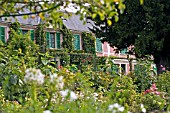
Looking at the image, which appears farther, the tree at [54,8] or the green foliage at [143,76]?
the green foliage at [143,76]

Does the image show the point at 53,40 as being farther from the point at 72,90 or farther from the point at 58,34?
the point at 72,90

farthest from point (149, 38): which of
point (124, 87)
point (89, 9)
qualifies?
point (89, 9)

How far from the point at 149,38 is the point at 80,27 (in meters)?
14.0

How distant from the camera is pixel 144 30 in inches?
802

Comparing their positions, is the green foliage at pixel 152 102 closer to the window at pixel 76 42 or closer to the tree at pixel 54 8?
the tree at pixel 54 8

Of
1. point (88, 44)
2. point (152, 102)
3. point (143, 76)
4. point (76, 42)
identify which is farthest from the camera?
point (88, 44)

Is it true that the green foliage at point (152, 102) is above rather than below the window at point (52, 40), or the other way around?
below

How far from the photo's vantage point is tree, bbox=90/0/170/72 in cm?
1964

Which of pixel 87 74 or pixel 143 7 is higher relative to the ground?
pixel 143 7

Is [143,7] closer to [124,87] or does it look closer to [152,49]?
[152,49]

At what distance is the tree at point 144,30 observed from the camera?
19641mm

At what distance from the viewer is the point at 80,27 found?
3291cm

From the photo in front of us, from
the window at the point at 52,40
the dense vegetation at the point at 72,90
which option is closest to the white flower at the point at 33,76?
the dense vegetation at the point at 72,90

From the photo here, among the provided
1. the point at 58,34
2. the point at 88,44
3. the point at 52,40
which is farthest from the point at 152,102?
the point at 88,44
